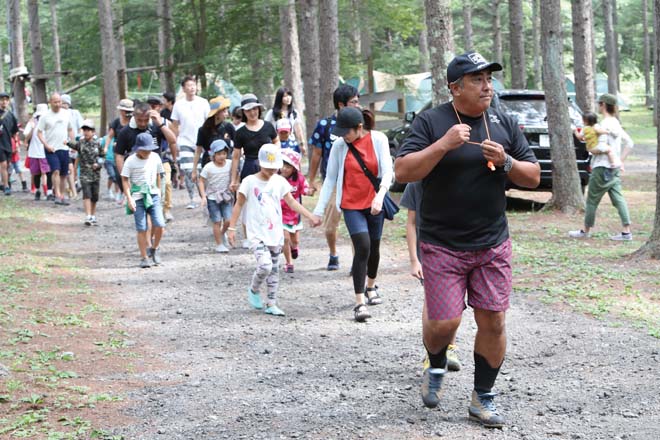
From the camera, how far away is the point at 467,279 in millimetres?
5574

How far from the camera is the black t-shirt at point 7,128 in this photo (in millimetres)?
20609

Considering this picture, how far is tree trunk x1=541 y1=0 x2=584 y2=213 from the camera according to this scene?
15.0 metres

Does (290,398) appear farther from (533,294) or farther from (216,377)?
(533,294)

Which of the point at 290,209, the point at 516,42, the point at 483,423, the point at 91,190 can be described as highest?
the point at 516,42

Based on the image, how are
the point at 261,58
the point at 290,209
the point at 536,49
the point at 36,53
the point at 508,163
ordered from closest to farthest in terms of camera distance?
the point at 508,163, the point at 290,209, the point at 261,58, the point at 36,53, the point at 536,49

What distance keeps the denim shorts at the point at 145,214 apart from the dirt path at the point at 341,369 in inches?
40.7

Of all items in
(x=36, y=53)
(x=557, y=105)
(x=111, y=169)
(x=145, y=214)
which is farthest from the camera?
(x=36, y=53)

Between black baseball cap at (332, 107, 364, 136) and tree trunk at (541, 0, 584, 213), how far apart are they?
6951 mm

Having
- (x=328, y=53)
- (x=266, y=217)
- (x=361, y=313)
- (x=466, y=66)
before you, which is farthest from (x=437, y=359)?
(x=328, y=53)

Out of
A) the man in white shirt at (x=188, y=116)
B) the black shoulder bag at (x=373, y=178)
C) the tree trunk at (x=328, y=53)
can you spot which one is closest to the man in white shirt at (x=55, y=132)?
the man in white shirt at (x=188, y=116)

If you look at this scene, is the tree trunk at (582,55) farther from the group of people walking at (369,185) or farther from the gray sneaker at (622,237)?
the group of people walking at (369,185)

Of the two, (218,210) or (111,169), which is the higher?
(111,169)

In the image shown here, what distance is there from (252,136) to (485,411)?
7075 mm

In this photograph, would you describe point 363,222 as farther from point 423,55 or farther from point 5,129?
point 423,55
